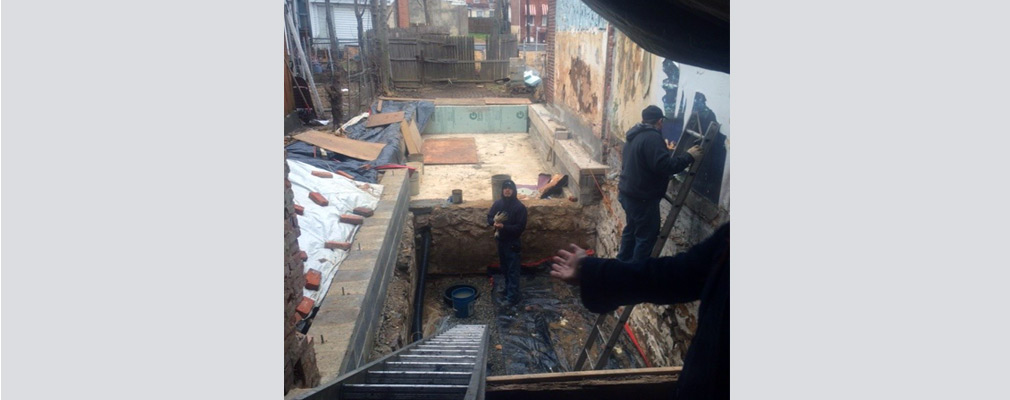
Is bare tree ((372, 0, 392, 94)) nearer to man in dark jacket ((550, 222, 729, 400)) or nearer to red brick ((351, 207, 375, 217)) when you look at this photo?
red brick ((351, 207, 375, 217))

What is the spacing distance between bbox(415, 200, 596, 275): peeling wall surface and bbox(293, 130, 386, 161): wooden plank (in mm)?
1390

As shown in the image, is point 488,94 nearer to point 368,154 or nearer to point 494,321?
point 368,154

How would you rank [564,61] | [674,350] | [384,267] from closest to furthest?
[674,350] → [384,267] → [564,61]

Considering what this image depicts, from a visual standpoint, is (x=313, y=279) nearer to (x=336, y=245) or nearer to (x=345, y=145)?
(x=336, y=245)

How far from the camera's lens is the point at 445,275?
8414 millimetres

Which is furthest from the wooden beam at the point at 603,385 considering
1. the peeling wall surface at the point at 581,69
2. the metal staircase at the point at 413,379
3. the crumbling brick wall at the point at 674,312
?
the peeling wall surface at the point at 581,69

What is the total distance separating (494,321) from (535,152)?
529 centimetres

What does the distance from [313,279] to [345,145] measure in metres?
4.77

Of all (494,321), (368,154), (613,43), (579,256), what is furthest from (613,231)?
(579,256)

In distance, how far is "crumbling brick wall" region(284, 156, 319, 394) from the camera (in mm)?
2451

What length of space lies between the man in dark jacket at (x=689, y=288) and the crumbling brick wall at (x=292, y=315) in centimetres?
123

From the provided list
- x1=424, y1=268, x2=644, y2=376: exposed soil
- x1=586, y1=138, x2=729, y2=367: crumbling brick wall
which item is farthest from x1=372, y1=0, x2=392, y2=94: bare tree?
x1=586, y1=138, x2=729, y2=367: crumbling brick wall

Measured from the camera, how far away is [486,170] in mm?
10250

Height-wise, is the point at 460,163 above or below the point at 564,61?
below
